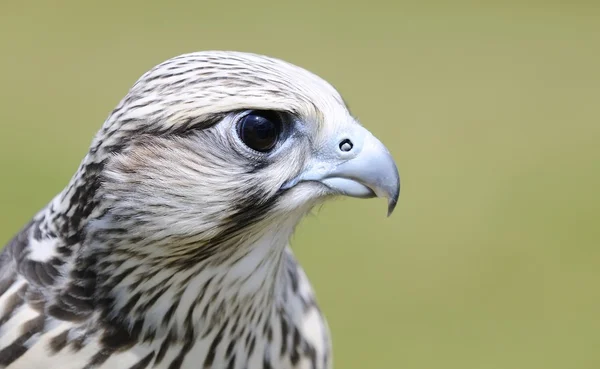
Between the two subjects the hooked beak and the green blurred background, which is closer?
the hooked beak

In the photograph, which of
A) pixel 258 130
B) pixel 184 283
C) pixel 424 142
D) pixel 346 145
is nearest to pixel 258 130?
pixel 258 130

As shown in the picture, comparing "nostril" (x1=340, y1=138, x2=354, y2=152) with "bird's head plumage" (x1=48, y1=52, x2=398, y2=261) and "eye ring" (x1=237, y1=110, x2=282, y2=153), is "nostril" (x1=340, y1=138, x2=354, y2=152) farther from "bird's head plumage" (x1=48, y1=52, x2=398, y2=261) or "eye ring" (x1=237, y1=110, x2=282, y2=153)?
"eye ring" (x1=237, y1=110, x2=282, y2=153)

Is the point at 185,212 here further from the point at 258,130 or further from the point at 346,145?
the point at 346,145

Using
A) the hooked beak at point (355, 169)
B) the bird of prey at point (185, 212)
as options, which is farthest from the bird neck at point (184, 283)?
the hooked beak at point (355, 169)

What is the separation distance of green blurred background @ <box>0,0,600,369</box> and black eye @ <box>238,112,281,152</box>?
1.33 m

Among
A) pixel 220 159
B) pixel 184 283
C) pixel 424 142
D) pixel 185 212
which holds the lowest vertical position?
Answer: pixel 184 283

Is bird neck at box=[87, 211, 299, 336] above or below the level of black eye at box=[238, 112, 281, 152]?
below

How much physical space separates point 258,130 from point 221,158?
0.32ft

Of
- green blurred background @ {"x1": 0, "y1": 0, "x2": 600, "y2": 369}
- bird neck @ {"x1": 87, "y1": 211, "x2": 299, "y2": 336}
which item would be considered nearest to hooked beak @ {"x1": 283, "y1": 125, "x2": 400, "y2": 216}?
bird neck @ {"x1": 87, "y1": 211, "x2": 299, "y2": 336}

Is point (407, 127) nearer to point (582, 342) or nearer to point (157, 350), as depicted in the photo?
point (582, 342)

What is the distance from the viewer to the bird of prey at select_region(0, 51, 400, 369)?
5.55 ft

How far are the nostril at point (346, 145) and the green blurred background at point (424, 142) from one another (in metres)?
1.29

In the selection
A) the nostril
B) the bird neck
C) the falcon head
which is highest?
the nostril

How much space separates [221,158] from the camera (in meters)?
1.71
